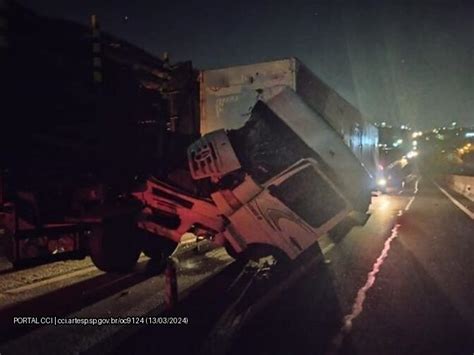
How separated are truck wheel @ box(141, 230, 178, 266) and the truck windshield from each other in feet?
7.97

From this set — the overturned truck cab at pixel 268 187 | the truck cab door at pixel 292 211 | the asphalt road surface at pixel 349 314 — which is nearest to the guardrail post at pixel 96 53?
the overturned truck cab at pixel 268 187

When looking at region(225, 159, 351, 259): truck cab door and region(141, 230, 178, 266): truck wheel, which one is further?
region(141, 230, 178, 266): truck wheel

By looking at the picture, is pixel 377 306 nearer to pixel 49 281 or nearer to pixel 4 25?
pixel 49 281

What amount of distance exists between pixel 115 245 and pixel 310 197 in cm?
274

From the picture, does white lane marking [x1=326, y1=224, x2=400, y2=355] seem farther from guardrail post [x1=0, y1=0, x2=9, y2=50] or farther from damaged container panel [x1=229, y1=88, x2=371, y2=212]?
guardrail post [x1=0, y1=0, x2=9, y2=50]


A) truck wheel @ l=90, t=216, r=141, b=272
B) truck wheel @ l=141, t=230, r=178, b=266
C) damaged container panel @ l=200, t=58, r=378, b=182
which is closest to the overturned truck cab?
truck wheel @ l=90, t=216, r=141, b=272

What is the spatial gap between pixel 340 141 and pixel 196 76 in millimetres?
3809

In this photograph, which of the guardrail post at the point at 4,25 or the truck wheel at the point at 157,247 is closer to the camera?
the guardrail post at the point at 4,25

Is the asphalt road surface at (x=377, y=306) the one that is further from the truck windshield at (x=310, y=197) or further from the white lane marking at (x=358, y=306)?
the truck windshield at (x=310, y=197)

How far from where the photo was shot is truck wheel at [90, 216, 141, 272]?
6340 mm

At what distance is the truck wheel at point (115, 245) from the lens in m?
6.34

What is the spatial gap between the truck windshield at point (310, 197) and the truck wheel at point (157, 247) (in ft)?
7.97

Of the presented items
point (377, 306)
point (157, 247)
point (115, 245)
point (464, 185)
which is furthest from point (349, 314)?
point (464, 185)

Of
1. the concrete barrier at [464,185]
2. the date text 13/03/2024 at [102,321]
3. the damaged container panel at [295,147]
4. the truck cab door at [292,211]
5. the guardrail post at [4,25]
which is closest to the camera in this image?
the guardrail post at [4,25]
